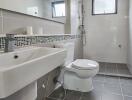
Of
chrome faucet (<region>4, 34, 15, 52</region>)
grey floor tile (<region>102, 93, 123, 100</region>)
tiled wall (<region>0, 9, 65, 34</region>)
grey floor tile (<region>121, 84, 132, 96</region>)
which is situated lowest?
grey floor tile (<region>102, 93, 123, 100</region>)

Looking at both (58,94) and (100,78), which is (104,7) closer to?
(100,78)

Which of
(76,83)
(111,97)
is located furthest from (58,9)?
(111,97)

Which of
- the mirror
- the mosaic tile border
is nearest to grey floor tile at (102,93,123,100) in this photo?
the mosaic tile border

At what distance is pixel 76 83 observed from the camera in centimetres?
218

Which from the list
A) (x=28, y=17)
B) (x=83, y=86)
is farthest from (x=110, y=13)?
(x=28, y=17)

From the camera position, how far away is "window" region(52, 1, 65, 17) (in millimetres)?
2291

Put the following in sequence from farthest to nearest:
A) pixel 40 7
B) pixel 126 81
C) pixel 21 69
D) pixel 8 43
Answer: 1. pixel 126 81
2. pixel 40 7
3. pixel 8 43
4. pixel 21 69

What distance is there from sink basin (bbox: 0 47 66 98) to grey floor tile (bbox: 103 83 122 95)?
134cm

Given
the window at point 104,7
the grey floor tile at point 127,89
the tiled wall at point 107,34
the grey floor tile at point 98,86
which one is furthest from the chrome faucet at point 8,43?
the window at point 104,7

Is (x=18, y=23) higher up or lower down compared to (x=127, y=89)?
higher up

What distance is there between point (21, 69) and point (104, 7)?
3603 mm

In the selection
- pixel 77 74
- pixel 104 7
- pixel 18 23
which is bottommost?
pixel 77 74

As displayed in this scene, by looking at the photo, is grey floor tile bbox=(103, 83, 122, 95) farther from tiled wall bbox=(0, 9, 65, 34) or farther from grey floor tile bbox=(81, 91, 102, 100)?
tiled wall bbox=(0, 9, 65, 34)

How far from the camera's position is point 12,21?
137 cm
